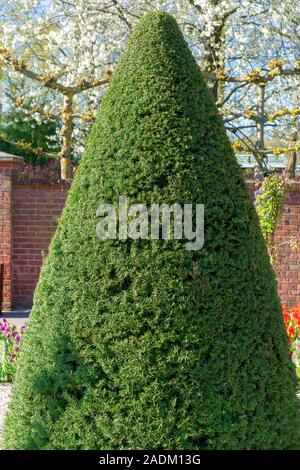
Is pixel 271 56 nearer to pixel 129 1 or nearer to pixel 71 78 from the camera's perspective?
pixel 129 1

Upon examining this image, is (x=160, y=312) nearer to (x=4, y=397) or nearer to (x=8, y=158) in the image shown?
(x=4, y=397)

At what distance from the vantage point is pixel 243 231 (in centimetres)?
297

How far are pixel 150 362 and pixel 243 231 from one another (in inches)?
27.0

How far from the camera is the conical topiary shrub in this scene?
2.83m

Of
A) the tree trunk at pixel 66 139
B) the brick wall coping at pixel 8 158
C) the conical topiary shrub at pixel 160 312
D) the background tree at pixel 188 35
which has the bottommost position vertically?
the conical topiary shrub at pixel 160 312

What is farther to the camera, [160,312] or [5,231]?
[5,231]

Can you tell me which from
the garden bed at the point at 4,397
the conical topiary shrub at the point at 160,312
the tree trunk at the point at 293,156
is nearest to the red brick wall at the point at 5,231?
the garden bed at the point at 4,397

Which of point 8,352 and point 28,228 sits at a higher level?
point 28,228

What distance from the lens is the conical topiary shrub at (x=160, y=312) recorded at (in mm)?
2834

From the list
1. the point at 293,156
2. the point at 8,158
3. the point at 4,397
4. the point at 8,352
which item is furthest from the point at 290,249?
the point at 293,156

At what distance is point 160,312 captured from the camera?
284 centimetres

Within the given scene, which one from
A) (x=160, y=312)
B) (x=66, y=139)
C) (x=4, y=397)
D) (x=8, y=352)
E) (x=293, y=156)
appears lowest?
(x=4, y=397)

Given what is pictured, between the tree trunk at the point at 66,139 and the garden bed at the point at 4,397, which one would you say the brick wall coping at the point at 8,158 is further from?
the garden bed at the point at 4,397

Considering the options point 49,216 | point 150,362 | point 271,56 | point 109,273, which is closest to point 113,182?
point 109,273
